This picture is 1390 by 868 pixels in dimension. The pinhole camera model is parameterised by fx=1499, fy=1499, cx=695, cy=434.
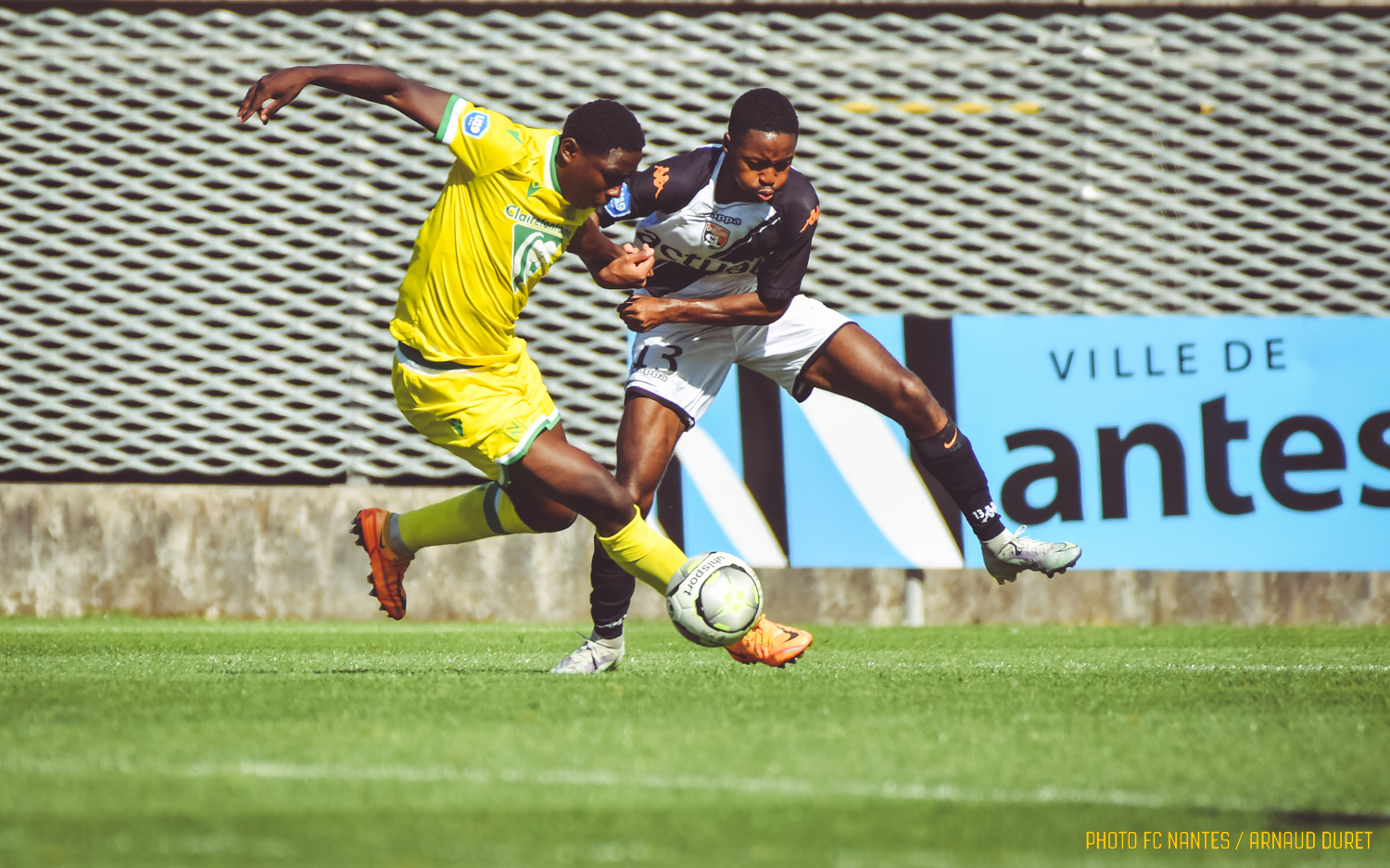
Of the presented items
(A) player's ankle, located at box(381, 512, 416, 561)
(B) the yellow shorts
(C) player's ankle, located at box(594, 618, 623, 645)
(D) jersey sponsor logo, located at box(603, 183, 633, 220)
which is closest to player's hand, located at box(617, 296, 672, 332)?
(D) jersey sponsor logo, located at box(603, 183, 633, 220)

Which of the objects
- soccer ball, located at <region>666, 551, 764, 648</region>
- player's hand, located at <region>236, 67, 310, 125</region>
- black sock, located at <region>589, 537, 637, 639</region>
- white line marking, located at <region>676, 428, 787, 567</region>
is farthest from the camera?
white line marking, located at <region>676, 428, 787, 567</region>

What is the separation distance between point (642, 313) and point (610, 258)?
11.2 inches

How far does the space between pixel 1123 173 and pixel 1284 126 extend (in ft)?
3.15

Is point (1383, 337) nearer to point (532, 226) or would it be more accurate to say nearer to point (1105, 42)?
point (1105, 42)

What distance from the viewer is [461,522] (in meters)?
5.39

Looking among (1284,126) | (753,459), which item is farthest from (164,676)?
(1284,126)

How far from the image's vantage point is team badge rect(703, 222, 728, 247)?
5.29 m

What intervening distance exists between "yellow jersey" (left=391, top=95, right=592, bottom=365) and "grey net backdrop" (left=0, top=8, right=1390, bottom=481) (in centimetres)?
381

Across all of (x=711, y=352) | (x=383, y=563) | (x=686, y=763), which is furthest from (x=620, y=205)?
(x=686, y=763)

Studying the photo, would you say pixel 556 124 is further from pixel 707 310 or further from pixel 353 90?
pixel 353 90

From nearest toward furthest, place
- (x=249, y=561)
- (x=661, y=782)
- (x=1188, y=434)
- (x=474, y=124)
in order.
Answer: (x=661, y=782) < (x=474, y=124) < (x=1188, y=434) < (x=249, y=561)

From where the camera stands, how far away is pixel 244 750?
3.47 metres

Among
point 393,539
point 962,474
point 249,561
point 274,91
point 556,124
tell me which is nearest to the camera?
point 274,91

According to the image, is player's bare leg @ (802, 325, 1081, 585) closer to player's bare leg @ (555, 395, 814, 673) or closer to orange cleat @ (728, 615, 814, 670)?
player's bare leg @ (555, 395, 814, 673)
